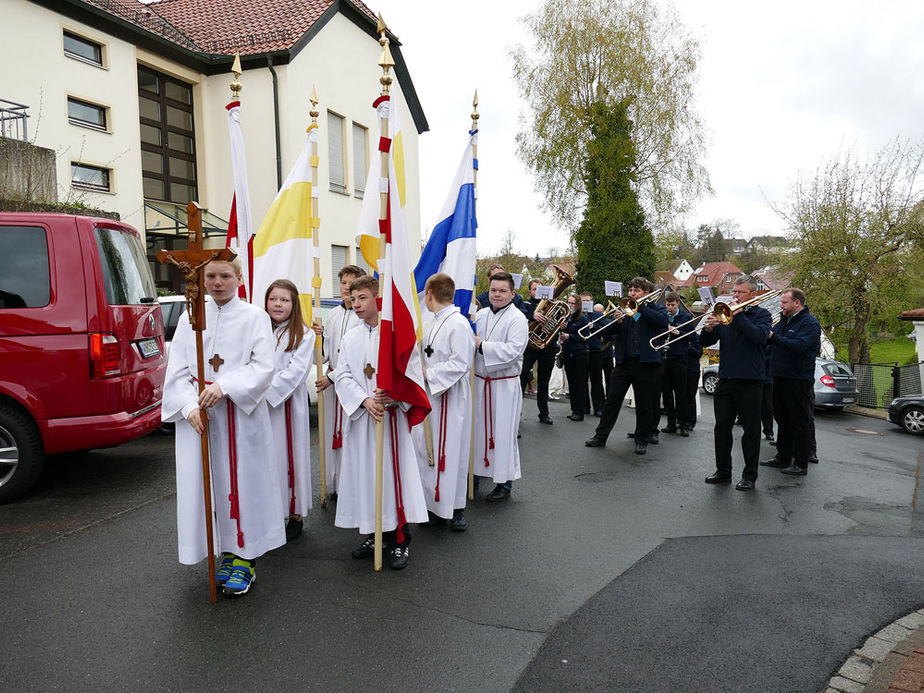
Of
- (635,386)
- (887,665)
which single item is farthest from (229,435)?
(635,386)

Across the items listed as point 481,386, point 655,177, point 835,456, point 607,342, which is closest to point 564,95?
point 655,177

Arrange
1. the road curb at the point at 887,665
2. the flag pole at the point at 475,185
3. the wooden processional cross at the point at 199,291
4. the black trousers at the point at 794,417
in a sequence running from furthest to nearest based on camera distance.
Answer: the black trousers at the point at 794,417 < the flag pole at the point at 475,185 < the wooden processional cross at the point at 199,291 < the road curb at the point at 887,665

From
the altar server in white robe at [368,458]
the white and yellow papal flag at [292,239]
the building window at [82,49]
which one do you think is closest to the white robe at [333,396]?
the white and yellow papal flag at [292,239]

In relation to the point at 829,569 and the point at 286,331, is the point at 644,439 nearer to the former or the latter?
the point at 829,569

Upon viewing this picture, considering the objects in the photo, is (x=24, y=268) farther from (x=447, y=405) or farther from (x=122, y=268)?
(x=447, y=405)

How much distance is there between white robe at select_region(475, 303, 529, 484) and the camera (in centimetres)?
598

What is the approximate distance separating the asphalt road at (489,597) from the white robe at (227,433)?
1.21ft

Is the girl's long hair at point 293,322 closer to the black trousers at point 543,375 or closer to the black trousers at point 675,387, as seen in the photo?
the black trousers at point 543,375

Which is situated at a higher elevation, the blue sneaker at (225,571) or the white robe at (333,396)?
the white robe at (333,396)

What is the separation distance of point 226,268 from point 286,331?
2.74 feet

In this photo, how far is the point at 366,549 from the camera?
4496 mm

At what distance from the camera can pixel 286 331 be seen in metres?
4.76

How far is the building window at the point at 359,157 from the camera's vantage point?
68.2ft

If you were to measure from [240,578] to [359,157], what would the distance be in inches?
743
